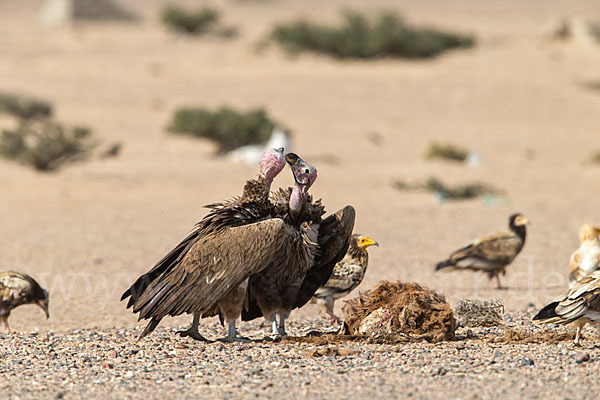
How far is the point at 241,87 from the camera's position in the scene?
98.2 feet

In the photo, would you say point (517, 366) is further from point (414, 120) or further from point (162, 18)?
point (162, 18)

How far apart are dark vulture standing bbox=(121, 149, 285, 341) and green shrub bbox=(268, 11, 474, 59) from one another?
88.6 feet

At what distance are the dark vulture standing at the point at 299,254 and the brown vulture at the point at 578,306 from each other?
5.01 ft

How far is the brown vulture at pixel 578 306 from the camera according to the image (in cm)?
665

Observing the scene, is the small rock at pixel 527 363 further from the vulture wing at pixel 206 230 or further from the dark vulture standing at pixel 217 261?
the vulture wing at pixel 206 230

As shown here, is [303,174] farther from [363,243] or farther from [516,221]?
[516,221]

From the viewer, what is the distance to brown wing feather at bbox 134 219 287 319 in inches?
269

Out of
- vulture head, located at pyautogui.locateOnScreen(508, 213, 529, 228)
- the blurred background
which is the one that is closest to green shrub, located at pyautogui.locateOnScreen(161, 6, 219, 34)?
the blurred background

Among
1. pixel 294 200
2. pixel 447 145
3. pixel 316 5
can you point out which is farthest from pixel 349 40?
pixel 316 5

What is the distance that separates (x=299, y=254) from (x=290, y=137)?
14.9 meters

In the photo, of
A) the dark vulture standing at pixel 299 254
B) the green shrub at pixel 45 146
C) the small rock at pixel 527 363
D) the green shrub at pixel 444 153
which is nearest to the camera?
the small rock at pixel 527 363

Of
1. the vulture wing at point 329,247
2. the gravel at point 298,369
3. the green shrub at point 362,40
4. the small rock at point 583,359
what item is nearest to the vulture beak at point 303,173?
the vulture wing at point 329,247

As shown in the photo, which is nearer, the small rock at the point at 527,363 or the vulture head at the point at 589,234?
the small rock at the point at 527,363

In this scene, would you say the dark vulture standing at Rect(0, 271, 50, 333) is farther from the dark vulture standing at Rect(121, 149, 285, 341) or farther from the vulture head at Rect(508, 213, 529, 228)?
the vulture head at Rect(508, 213, 529, 228)
